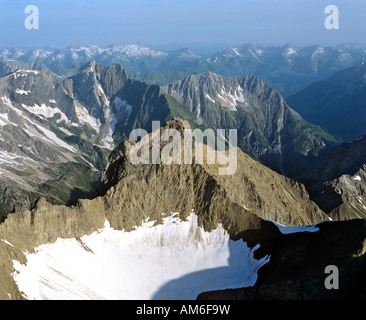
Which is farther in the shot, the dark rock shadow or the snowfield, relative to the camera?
the dark rock shadow

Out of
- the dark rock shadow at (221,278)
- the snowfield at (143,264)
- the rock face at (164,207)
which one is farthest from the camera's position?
the rock face at (164,207)

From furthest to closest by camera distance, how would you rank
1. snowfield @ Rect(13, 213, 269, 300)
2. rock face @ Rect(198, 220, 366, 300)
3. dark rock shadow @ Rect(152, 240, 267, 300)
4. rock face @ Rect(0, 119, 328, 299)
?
rock face @ Rect(0, 119, 328, 299) < dark rock shadow @ Rect(152, 240, 267, 300) < snowfield @ Rect(13, 213, 269, 300) < rock face @ Rect(198, 220, 366, 300)

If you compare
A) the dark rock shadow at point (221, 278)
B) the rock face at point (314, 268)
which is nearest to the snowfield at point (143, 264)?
the dark rock shadow at point (221, 278)

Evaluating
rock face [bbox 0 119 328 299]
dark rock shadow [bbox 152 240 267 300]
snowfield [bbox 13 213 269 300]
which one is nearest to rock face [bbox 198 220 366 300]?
dark rock shadow [bbox 152 240 267 300]

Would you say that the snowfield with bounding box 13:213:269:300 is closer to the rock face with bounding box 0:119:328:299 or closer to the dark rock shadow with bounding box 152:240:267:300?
the dark rock shadow with bounding box 152:240:267:300

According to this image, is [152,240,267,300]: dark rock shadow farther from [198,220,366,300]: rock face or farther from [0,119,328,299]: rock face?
[0,119,328,299]: rock face

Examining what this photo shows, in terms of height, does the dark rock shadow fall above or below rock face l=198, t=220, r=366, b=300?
below

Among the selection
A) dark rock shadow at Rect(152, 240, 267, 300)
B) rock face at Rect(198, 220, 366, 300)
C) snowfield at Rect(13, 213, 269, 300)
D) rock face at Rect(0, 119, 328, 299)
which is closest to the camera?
rock face at Rect(198, 220, 366, 300)

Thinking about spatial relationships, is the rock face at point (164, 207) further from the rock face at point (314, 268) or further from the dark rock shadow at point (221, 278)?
the rock face at point (314, 268)
